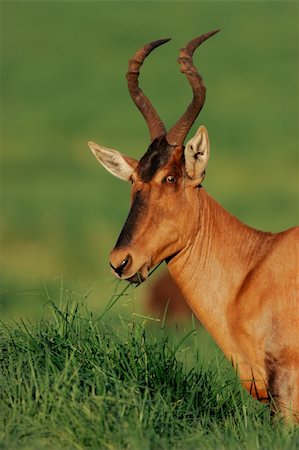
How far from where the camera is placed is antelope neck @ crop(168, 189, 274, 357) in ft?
30.8

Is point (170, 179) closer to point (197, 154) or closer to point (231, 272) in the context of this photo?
point (197, 154)

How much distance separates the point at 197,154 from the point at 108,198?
21860 millimetres

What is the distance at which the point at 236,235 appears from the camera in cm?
972

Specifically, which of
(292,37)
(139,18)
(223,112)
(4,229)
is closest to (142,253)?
(4,229)

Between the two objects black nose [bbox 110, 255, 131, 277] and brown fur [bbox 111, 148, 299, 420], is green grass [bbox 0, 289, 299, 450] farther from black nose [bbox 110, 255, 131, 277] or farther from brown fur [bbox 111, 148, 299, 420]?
black nose [bbox 110, 255, 131, 277]

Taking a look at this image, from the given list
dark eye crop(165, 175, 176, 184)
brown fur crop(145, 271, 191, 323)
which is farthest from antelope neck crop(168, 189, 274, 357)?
brown fur crop(145, 271, 191, 323)

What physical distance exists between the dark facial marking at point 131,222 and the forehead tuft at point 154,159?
0.14 m

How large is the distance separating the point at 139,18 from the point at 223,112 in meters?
11.1

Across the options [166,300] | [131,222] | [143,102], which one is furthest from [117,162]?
[166,300]

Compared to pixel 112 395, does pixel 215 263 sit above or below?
above

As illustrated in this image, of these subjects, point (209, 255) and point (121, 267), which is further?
point (209, 255)

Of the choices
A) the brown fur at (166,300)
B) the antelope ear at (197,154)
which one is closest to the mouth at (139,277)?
the antelope ear at (197,154)

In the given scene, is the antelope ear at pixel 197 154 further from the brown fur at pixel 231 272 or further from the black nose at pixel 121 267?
the black nose at pixel 121 267

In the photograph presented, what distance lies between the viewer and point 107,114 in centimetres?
4125
